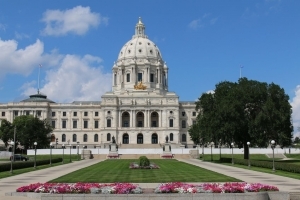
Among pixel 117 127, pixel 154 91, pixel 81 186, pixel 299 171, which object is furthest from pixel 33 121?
pixel 81 186

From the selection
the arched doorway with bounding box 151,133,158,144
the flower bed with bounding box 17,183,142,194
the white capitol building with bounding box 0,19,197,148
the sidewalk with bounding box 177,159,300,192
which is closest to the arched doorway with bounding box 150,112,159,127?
the white capitol building with bounding box 0,19,197,148

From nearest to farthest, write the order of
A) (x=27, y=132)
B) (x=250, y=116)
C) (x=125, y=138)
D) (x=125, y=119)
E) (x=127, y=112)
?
(x=250, y=116), (x=27, y=132), (x=125, y=138), (x=127, y=112), (x=125, y=119)

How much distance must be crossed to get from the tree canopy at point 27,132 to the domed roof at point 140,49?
58.5m

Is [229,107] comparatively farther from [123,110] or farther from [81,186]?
[123,110]

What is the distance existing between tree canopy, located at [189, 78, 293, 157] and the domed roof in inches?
3711

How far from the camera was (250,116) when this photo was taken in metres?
68.8

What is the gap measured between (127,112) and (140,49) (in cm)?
3115

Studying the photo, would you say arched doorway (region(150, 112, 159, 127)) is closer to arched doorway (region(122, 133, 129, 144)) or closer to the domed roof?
arched doorway (region(122, 133, 129, 144))

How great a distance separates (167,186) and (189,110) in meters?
129

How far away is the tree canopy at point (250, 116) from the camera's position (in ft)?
213

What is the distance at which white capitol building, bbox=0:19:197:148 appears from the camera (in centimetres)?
14312

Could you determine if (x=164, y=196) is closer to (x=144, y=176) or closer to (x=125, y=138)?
(x=144, y=176)

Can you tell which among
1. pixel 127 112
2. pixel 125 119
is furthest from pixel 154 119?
pixel 125 119

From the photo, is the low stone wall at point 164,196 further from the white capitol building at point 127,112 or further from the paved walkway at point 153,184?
the white capitol building at point 127,112
